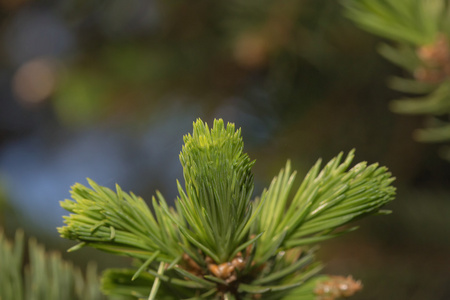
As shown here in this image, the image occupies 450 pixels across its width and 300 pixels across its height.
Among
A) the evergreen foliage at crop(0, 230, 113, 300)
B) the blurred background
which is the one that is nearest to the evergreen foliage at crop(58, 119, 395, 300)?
the evergreen foliage at crop(0, 230, 113, 300)

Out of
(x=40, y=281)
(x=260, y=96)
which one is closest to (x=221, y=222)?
(x=40, y=281)

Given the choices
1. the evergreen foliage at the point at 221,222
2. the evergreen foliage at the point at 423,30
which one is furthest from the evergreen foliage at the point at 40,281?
the evergreen foliage at the point at 423,30

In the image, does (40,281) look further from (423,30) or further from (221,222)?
(423,30)

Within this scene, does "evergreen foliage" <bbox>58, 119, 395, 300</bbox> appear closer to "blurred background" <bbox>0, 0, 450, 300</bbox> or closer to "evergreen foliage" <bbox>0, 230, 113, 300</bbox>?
"evergreen foliage" <bbox>0, 230, 113, 300</bbox>

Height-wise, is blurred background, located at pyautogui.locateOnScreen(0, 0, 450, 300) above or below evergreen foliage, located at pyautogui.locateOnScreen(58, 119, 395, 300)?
above

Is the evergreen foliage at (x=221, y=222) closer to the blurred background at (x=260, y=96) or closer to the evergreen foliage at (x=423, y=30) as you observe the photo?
the evergreen foliage at (x=423, y=30)

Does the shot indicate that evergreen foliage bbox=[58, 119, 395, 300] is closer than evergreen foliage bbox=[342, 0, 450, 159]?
Yes
